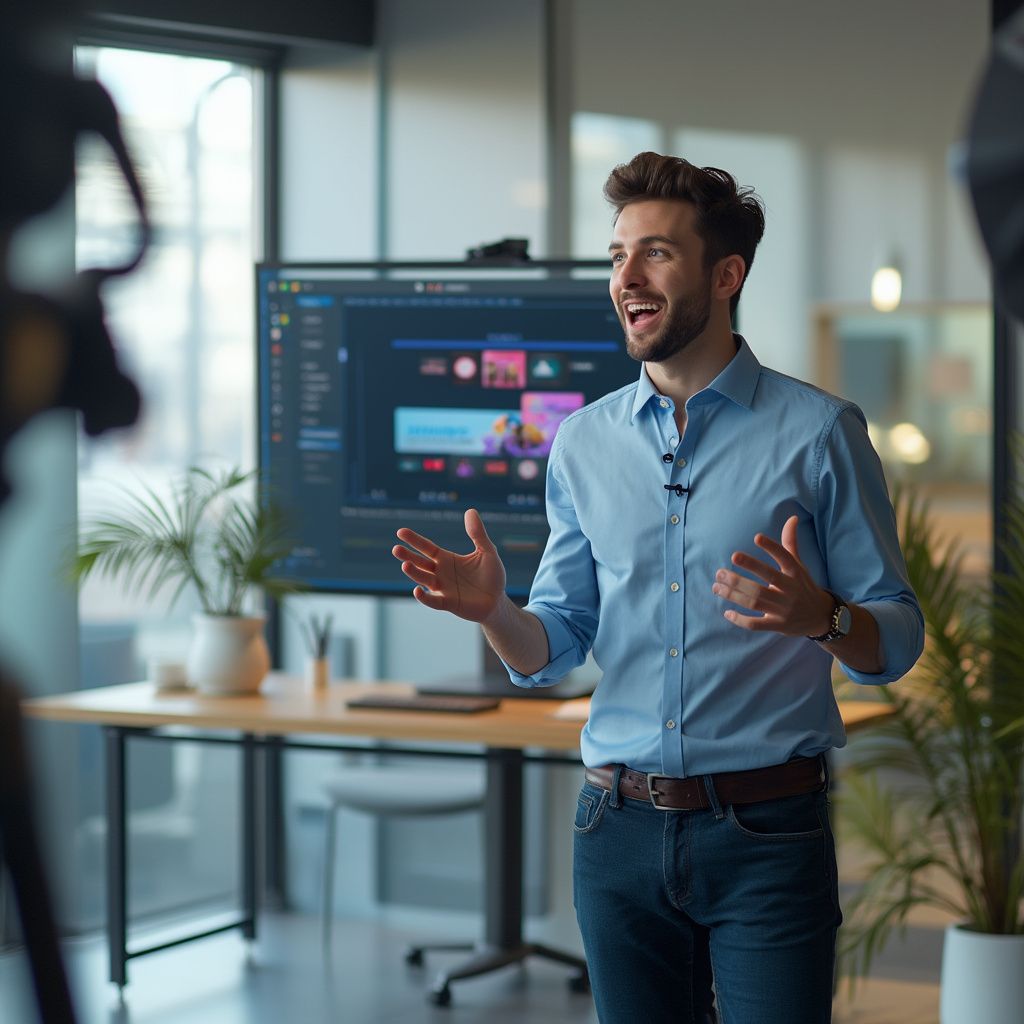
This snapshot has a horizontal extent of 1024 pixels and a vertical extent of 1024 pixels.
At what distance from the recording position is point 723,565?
1924mm

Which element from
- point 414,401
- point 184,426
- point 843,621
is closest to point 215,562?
point 414,401

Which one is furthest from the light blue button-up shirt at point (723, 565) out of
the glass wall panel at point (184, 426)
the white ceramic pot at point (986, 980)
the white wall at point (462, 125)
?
the white wall at point (462, 125)

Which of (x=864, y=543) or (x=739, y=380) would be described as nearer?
(x=864, y=543)

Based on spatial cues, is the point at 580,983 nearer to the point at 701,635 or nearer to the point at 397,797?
the point at 397,797

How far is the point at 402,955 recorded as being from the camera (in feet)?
14.6

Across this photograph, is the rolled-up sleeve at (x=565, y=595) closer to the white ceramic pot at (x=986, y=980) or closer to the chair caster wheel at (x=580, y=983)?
the white ceramic pot at (x=986, y=980)

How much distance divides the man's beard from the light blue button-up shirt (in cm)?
7

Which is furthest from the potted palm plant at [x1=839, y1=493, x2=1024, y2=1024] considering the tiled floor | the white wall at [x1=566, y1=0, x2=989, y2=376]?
the white wall at [x1=566, y1=0, x2=989, y2=376]

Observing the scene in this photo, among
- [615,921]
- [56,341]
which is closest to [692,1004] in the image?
[615,921]

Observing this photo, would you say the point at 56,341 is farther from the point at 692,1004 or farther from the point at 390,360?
the point at 390,360

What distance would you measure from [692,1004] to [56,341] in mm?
1594

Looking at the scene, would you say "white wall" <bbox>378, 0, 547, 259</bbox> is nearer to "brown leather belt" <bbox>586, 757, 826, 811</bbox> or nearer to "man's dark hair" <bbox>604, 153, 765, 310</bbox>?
"man's dark hair" <bbox>604, 153, 765, 310</bbox>

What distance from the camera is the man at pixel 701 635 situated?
186 centimetres

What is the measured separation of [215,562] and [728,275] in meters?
2.38
